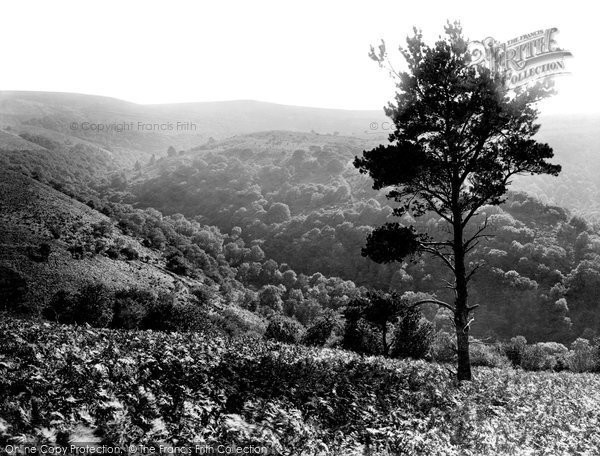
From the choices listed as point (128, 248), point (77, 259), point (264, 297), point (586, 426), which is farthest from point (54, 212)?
point (586, 426)

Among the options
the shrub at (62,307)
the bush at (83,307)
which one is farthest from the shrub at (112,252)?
the shrub at (62,307)

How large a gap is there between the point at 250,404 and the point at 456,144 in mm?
12091

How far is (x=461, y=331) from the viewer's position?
14.4m

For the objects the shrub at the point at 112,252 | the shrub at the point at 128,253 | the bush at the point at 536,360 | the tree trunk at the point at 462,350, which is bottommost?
the bush at the point at 536,360

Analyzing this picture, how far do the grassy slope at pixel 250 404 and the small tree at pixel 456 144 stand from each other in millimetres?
4381

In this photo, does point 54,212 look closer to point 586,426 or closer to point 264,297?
point 264,297

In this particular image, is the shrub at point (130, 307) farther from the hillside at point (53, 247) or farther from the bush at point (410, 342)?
the bush at point (410, 342)

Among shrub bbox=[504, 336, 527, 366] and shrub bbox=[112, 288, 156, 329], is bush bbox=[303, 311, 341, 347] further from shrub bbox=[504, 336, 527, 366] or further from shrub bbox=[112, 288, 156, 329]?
shrub bbox=[504, 336, 527, 366]

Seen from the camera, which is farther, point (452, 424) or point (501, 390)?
point (501, 390)

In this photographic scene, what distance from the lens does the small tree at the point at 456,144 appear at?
14.7 m

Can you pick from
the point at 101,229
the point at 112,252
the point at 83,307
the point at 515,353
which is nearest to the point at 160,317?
the point at 83,307

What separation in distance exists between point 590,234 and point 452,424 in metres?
132

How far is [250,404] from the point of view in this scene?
7.70 metres

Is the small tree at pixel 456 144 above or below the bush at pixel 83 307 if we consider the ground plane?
above
